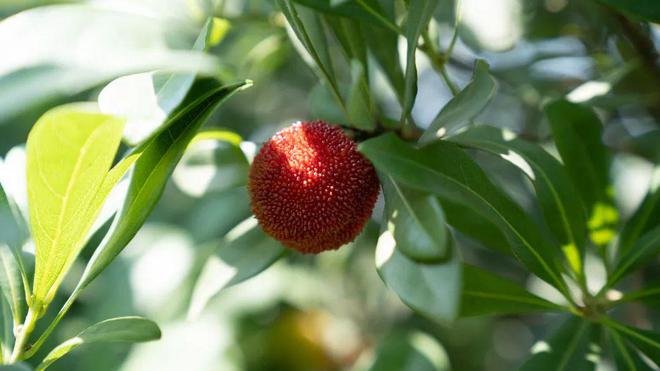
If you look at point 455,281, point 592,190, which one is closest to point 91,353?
point 592,190

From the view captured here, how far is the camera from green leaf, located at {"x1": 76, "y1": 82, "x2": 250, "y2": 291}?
0.73 meters

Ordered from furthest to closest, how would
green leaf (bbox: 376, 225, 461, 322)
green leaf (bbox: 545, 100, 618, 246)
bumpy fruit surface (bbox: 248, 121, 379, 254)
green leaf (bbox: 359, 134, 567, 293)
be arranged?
1. green leaf (bbox: 545, 100, 618, 246)
2. bumpy fruit surface (bbox: 248, 121, 379, 254)
3. green leaf (bbox: 359, 134, 567, 293)
4. green leaf (bbox: 376, 225, 461, 322)

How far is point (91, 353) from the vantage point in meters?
1.62

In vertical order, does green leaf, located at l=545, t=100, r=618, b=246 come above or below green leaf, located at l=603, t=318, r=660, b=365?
above

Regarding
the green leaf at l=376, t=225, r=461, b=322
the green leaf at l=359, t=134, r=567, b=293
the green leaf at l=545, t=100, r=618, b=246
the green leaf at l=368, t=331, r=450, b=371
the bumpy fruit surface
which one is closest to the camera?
the green leaf at l=376, t=225, r=461, b=322

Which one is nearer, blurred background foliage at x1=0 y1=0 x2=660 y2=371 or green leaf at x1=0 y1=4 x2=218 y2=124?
green leaf at x1=0 y1=4 x2=218 y2=124

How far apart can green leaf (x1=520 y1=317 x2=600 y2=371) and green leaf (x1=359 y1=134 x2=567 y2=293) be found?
0.28 ft

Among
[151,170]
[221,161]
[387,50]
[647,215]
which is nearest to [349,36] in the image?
[387,50]

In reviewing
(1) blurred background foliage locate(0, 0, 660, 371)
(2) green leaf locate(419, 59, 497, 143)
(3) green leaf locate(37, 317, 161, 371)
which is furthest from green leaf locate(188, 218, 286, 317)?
(2) green leaf locate(419, 59, 497, 143)

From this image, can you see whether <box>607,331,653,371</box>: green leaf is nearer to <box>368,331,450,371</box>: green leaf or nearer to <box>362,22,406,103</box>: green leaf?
<box>368,331,450,371</box>: green leaf

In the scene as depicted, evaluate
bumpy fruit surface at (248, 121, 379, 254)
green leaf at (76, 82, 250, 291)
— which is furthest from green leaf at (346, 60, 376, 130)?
green leaf at (76, 82, 250, 291)

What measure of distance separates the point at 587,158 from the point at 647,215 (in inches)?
4.3

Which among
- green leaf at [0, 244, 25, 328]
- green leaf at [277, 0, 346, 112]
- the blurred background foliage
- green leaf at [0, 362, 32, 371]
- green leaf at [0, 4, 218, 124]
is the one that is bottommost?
the blurred background foliage

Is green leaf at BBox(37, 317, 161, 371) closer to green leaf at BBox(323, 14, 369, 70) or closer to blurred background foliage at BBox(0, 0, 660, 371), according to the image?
blurred background foliage at BBox(0, 0, 660, 371)
